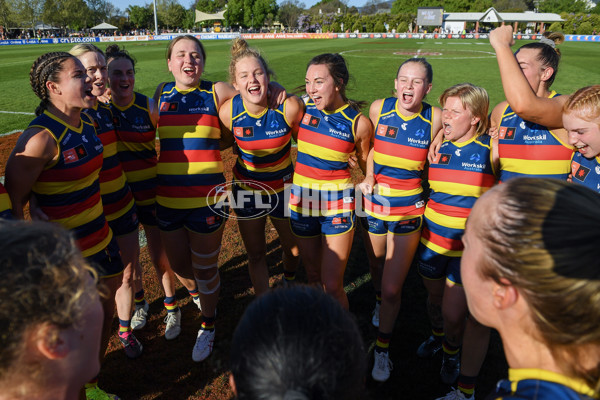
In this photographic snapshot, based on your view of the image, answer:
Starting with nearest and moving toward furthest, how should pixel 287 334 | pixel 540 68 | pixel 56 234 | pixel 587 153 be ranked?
pixel 287 334
pixel 56 234
pixel 587 153
pixel 540 68

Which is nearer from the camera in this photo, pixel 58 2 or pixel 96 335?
pixel 96 335

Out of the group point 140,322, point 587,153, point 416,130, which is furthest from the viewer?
point 140,322

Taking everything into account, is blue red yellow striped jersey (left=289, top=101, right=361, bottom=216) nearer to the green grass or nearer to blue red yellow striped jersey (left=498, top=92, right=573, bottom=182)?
blue red yellow striped jersey (left=498, top=92, right=573, bottom=182)

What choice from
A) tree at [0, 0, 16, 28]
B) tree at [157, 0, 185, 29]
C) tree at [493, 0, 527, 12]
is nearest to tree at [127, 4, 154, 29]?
tree at [157, 0, 185, 29]

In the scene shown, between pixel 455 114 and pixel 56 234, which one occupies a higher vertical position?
pixel 455 114

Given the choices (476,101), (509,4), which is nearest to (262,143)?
(476,101)

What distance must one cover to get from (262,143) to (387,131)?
1.16 m

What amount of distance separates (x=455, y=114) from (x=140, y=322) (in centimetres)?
372

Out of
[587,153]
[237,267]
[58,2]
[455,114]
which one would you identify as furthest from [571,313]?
[58,2]

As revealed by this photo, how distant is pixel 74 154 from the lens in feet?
9.43

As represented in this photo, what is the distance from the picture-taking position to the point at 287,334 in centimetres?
101

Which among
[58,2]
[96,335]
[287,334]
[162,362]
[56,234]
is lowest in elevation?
[162,362]

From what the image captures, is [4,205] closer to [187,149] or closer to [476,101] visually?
[187,149]

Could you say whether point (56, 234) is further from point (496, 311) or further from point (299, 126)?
point (299, 126)
